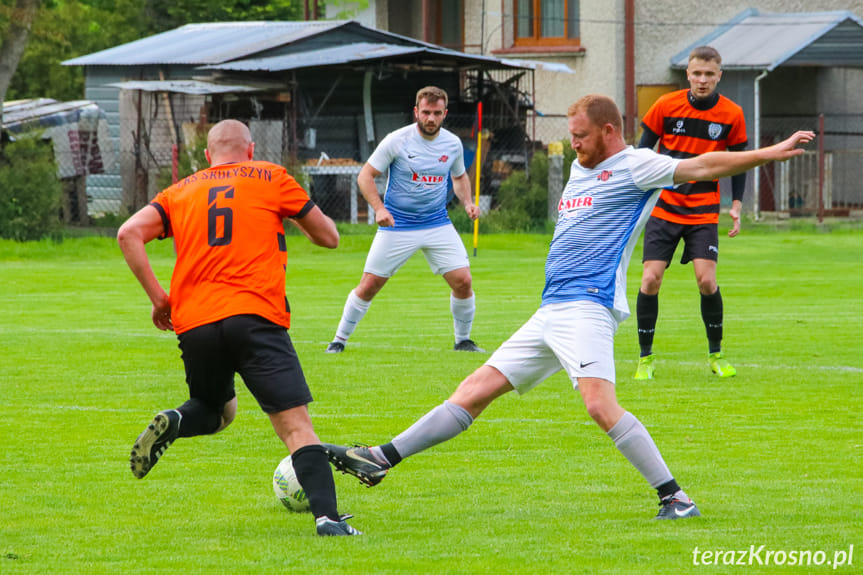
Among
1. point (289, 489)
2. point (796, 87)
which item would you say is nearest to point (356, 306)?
point (289, 489)

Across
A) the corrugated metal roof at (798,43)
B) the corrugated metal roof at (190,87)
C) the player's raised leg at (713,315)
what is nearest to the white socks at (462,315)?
the player's raised leg at (713,315)

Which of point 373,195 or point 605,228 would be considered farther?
point 373,195

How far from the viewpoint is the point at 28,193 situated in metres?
23.5

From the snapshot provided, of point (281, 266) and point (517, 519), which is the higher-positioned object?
point (281, 266)

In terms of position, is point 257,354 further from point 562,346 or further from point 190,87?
point 190,87

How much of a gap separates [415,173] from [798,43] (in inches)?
796

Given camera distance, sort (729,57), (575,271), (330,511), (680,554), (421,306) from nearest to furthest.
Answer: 1. (680,554)
2. (330,511)
3. (575,271)
4. (421,306)
5. (729,57)

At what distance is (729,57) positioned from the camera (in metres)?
30.5

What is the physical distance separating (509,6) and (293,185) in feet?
94.7

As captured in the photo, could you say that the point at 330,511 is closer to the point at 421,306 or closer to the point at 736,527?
the point at 736,527

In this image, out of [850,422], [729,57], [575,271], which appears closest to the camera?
[575,271]

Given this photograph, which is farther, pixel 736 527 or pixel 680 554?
pixel 736 527

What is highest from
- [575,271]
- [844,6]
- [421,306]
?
[844,6]

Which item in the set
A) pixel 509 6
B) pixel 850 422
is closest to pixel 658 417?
pixel 850 422
